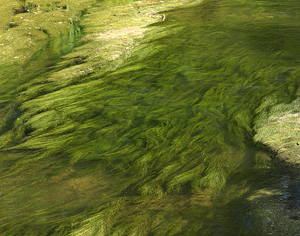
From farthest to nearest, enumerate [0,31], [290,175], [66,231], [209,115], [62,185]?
[0,31] → [209,115] → [62,185] → [290,175] → [66,231]

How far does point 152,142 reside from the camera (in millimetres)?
2971

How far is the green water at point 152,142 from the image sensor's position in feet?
6.79

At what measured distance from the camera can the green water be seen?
6.79 ft

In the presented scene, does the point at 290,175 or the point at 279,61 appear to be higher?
the point at 279,61

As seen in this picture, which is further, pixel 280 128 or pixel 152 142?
pixel 152 142

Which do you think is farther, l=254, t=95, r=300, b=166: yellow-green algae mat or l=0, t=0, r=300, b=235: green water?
l=254, t=95, r=300, b=166: yellow-green algae mat

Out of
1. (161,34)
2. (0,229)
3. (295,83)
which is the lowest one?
→ (0,229)

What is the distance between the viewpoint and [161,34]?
591 cm

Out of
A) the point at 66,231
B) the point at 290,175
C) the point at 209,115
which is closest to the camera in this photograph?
the point at 66,231

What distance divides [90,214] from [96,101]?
1.96 m

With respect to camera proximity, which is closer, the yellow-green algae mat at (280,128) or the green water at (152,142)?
the green water at (152,142)

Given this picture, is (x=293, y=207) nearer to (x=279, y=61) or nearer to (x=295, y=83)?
(x=295, y=83)

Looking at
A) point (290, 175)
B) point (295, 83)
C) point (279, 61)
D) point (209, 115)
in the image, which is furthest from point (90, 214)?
point (279, 61)

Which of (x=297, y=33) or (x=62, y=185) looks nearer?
(x=62, y=185)
